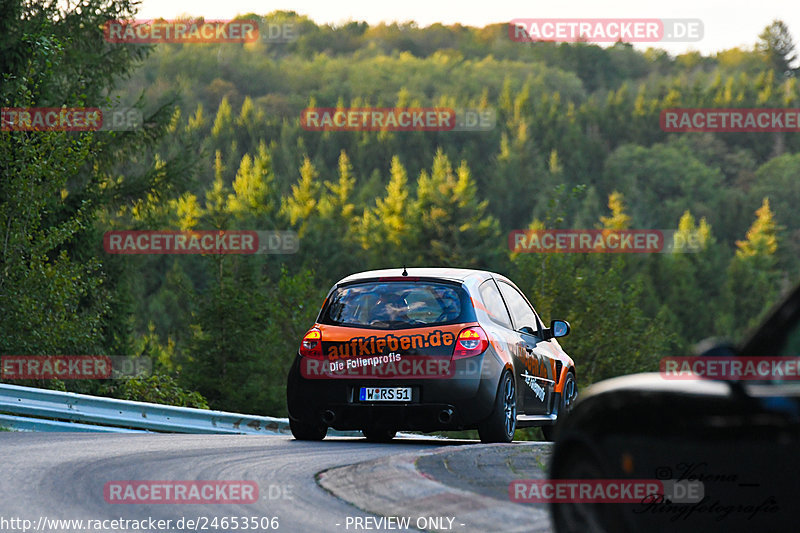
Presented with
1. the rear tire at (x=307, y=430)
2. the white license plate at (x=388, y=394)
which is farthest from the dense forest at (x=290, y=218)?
the white license plate at (x=388, y=394)

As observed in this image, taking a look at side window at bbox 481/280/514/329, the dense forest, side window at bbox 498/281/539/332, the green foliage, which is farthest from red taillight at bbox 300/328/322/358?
the green foliage

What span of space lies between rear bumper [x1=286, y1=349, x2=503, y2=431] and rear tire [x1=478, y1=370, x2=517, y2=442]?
86mm

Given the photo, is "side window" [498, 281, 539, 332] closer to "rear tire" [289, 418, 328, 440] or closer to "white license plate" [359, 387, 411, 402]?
"white license plate" [359, 387, 411, 402]

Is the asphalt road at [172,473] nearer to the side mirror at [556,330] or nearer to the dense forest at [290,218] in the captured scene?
the side mirror at [556,330]

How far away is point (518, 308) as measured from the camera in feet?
42.2

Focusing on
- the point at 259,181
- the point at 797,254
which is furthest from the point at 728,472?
the point at 797,254

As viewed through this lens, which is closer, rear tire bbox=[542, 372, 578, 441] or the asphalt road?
the asphalt road

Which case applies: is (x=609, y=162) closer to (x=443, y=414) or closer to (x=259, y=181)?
(x=259, y=181)

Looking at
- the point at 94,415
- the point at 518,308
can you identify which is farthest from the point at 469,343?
the point at 94,415

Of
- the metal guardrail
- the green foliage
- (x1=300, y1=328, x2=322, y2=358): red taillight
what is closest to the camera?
(x1=300, y1=328, x2=322, y2=358): red taillight

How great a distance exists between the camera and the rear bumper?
36.5 ft

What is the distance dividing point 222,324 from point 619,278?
1503cm

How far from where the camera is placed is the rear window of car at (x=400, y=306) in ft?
37.1

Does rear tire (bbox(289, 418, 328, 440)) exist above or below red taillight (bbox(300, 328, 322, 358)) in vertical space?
below
